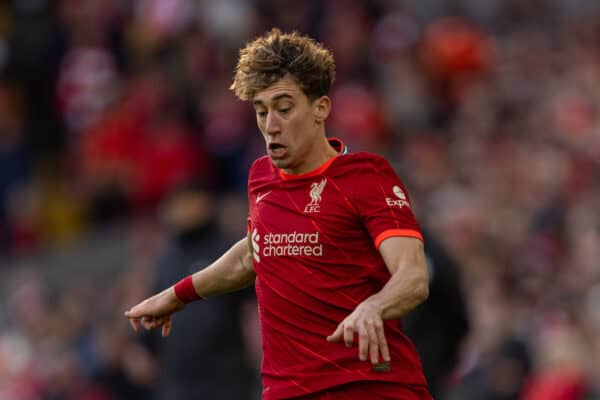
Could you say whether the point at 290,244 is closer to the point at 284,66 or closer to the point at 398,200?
the point at 398,200

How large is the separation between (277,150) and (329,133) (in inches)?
330

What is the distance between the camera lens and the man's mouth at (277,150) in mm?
6023

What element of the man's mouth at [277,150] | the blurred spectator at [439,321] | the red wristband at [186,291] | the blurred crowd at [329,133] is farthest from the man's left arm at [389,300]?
the blurred crowd at [329,133]

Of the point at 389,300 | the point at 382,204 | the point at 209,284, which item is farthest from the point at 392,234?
the point at 209,284

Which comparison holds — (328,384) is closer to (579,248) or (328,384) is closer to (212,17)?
(579,248)

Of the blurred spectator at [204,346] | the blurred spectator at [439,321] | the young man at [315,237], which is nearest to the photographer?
the young man at [315,237]

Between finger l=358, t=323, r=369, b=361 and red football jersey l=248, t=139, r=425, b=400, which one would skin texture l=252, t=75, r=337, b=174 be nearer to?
red football jersey l=248, t=139, r=425, b=400

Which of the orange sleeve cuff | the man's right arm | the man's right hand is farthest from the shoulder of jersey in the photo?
the man's right hand

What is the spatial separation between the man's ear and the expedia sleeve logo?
1.46 feet

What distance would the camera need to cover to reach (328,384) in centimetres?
590

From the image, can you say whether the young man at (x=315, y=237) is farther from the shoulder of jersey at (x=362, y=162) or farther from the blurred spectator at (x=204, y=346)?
the blurred spectator at (x=204, y=346)

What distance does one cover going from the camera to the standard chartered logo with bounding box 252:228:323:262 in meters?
5.98

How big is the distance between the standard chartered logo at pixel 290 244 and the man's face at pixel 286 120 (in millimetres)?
298

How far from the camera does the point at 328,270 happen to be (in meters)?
5.98
